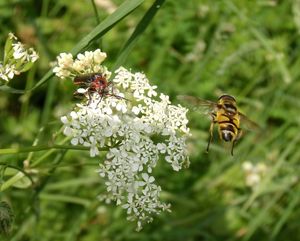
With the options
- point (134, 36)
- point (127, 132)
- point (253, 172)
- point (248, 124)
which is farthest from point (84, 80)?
point (253, 172)

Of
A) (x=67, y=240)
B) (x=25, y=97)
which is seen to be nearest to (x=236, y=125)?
(x=67, y=240)

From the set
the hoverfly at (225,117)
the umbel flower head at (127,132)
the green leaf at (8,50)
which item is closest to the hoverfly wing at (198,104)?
the hoverfly at (225,117)

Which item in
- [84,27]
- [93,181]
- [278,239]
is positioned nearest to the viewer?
[93,181]

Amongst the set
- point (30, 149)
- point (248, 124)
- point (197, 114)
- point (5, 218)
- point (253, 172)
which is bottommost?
point (5, 218)

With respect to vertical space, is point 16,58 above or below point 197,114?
below

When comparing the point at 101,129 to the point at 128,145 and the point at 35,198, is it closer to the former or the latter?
the point at 128,145

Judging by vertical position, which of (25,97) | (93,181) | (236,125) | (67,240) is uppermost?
(25,97)

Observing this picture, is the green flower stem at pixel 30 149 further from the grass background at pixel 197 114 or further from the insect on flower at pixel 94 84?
the grass background at pixel 197 114

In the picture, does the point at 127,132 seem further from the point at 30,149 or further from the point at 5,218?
the point at 5,218

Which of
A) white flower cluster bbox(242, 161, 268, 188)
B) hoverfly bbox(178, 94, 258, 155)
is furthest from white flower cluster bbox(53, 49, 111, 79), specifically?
white flower cluster bbox(242, 161, 268, 188)
